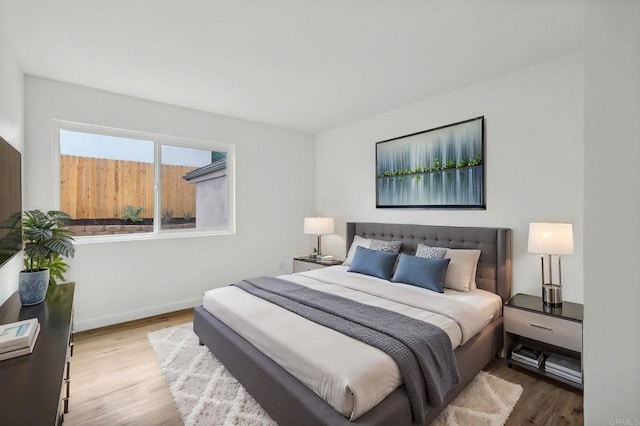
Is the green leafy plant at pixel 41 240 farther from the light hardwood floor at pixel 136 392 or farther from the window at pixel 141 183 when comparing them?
the window at pixel 141 183

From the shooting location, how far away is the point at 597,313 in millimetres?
993

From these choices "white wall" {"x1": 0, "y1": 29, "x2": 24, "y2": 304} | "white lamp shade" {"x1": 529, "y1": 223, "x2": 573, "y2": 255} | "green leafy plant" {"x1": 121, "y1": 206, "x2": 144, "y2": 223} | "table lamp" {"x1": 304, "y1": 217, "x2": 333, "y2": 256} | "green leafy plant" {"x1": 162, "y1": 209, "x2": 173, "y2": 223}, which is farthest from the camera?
"table lamp" {"x1": 304, "y1": 217, "x2": 333, "y2": 256}

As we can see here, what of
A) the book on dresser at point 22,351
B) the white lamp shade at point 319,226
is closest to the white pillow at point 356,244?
the white lamp shade at point 319,226

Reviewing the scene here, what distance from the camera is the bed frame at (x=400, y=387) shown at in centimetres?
150

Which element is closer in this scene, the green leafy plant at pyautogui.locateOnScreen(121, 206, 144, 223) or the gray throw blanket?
the gray throw blanket

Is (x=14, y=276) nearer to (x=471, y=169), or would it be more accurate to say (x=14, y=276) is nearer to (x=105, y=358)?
(x=105, y=358)

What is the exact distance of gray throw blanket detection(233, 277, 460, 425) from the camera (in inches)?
63.9

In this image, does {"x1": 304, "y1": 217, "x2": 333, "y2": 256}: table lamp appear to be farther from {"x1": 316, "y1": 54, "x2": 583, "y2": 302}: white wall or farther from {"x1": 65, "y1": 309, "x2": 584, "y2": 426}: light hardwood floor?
{"x1": 65, "y1": 309, "x2": 584, "y2": 426}: light hardwood floor

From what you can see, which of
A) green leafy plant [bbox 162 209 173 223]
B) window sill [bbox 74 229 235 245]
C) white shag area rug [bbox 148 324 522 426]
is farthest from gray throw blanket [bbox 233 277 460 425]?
green leafy plant [bbox 162 209 173 223]

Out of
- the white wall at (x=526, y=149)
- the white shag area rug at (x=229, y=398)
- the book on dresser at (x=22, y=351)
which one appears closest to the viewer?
the book on dresser at (x=22, y=351)

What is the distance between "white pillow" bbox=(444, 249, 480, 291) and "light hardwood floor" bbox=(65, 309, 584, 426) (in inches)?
26.7

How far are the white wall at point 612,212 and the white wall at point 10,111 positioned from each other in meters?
3.16

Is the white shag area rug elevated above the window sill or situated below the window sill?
below

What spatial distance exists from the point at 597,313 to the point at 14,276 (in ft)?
12.3
